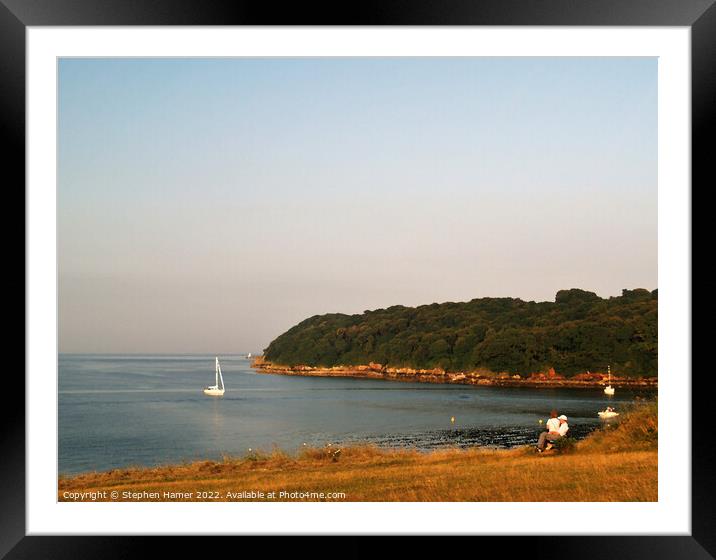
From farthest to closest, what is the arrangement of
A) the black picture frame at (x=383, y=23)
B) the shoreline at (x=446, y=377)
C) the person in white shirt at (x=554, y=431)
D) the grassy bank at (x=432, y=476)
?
the shoreline at (x=446, y=377) → the person in white shirt at (x=554, y=431) → the grassy bank at (x=432, y=476) → the black picture frame at (x=383, y=23)

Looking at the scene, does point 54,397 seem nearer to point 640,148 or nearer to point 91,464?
point 91,464

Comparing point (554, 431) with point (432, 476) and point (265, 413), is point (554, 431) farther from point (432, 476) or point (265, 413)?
point (265, 413)

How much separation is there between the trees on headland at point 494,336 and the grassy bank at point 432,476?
13.4 meters

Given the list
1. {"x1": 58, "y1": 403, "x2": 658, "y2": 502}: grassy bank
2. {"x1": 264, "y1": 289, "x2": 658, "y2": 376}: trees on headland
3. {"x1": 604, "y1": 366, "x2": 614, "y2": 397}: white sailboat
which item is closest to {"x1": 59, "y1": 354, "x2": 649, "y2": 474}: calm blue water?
{"x1": 604, "y1": 366, "x2": 614, "y2": 397}: white sailboat

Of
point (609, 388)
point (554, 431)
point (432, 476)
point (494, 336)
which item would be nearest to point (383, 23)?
point (432, 476)

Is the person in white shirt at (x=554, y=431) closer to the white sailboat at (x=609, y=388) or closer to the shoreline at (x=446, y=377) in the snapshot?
the white sailboat at (x=609, y=388)

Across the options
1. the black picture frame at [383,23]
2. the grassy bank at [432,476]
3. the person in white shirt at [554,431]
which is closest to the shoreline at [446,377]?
the grassy bank at [432,476]

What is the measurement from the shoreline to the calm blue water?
0.29 m

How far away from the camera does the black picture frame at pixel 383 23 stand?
290 cm

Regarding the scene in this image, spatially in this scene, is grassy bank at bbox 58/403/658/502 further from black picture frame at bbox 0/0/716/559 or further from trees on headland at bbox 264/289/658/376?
trees on headland at bbox 264/289/658/376

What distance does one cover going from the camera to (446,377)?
22.5m

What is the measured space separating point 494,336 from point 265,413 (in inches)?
289

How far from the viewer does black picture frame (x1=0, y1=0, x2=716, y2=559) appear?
9.51 feet

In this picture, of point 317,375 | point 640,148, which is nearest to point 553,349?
point 317,375
